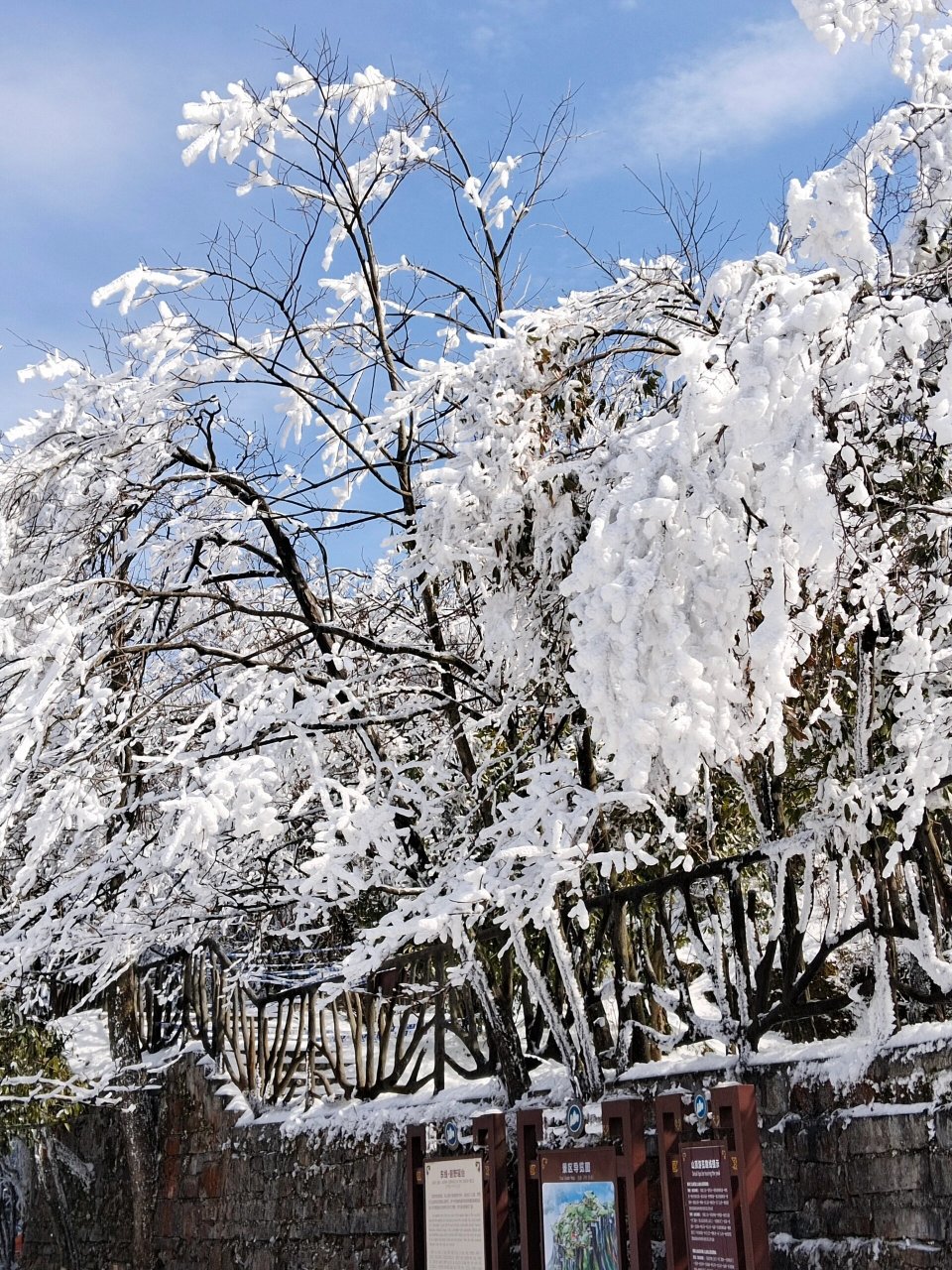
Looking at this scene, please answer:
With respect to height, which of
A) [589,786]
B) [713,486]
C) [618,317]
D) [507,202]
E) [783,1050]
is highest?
[507,202]

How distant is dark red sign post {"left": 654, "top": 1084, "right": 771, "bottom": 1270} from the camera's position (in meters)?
4.78

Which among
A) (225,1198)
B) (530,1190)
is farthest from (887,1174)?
(225,1198)

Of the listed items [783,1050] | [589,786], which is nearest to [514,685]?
[589,786]

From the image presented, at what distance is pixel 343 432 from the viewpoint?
8484 millimetres

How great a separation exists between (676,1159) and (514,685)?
7.83 feet

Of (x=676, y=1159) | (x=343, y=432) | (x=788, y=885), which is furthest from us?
(x=343, y=432)

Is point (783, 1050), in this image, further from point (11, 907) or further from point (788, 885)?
point (11, 907)

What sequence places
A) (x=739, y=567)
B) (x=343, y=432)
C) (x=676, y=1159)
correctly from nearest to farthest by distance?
(x=739, y=567), (x=676, y=1159), (x=343, y=432)

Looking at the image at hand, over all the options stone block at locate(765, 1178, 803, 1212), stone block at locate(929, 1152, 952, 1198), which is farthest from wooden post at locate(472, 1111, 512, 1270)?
stone block at locate(929, 1152, 952, 1198)

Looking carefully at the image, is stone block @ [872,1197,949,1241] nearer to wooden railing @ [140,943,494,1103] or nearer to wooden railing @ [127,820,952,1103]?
wooden railing @ [127,820,952,1103]

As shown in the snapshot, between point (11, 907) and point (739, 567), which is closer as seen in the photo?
point (739, 567)

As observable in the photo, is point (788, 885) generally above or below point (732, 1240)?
above

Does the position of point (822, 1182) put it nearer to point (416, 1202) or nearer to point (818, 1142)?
point (818, 1142)

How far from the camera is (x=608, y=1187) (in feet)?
17.9
